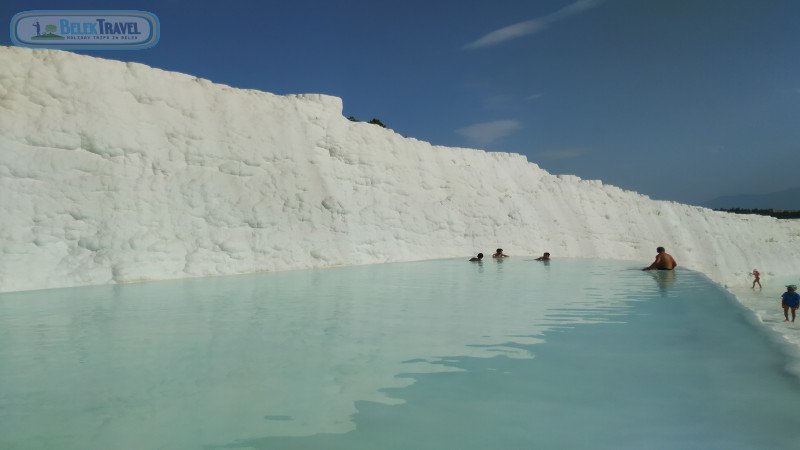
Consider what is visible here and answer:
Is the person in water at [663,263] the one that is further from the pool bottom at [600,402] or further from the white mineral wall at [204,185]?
the pool bottom at [600,402]

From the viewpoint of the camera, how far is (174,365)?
482 centimetres

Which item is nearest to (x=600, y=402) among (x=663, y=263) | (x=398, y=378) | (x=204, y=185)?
(x=398, y=378)

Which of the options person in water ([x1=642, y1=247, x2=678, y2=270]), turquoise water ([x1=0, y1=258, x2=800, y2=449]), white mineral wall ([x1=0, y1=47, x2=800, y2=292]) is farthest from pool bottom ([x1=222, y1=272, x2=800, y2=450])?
white mineral wall ([x1=0, y1=47, x2=800, y2=292])

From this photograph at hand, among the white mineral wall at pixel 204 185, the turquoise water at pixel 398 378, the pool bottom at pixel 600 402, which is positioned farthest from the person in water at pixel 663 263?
the pool bottom at pixel 600 402

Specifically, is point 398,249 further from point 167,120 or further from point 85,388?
point 85,388

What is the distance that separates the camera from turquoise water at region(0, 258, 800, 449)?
320 cm

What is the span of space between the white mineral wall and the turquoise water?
6.06 m

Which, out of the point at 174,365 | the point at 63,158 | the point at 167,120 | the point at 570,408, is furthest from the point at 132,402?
the point at 167,120

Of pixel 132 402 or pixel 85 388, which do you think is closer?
pixel 132 402

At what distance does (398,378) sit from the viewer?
4.32m

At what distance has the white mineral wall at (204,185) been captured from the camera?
523 inches

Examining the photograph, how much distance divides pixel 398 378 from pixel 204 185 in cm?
1397

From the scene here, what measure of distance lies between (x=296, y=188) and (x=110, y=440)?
16123mm

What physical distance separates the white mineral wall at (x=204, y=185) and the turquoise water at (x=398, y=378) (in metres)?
6.06
